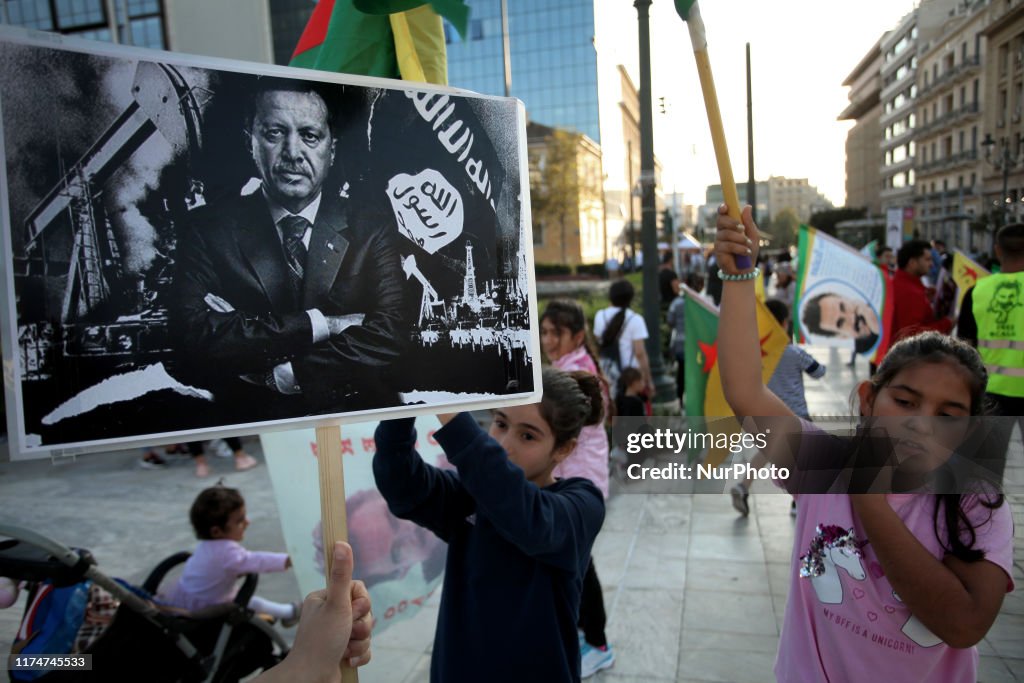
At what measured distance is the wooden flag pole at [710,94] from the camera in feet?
4.91

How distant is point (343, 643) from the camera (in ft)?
3.99

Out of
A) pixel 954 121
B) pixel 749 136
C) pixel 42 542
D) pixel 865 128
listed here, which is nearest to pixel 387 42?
pixel 42 542

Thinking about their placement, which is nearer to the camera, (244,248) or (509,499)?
(244,248)

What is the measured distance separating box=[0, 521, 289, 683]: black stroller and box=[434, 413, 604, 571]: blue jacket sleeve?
1746mm

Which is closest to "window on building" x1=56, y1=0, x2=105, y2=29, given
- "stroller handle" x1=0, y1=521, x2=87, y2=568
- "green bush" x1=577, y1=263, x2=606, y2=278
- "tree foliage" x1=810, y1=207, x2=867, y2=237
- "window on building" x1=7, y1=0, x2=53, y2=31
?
"window on building" x1=7, y1=0, x2=53, y2=31

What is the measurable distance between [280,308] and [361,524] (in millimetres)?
2057

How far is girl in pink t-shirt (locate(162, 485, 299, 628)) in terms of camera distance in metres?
3.15

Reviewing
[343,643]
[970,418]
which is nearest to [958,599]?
[970,418]

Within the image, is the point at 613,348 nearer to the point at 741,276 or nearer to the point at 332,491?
the point at 741,276

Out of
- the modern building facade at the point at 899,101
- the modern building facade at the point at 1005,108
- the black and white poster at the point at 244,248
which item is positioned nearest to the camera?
the black and white poster at the point at 244,248

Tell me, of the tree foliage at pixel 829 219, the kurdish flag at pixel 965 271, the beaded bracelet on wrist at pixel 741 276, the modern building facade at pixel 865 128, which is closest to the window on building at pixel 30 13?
the beaded bracelet on wrist at pixel 741 276

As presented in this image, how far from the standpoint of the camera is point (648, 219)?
8492 millimetres

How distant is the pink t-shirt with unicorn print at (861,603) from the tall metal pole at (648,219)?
6853 mm

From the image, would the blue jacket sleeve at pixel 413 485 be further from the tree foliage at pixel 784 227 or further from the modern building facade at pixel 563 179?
the tree foliage at pixel 784 227
